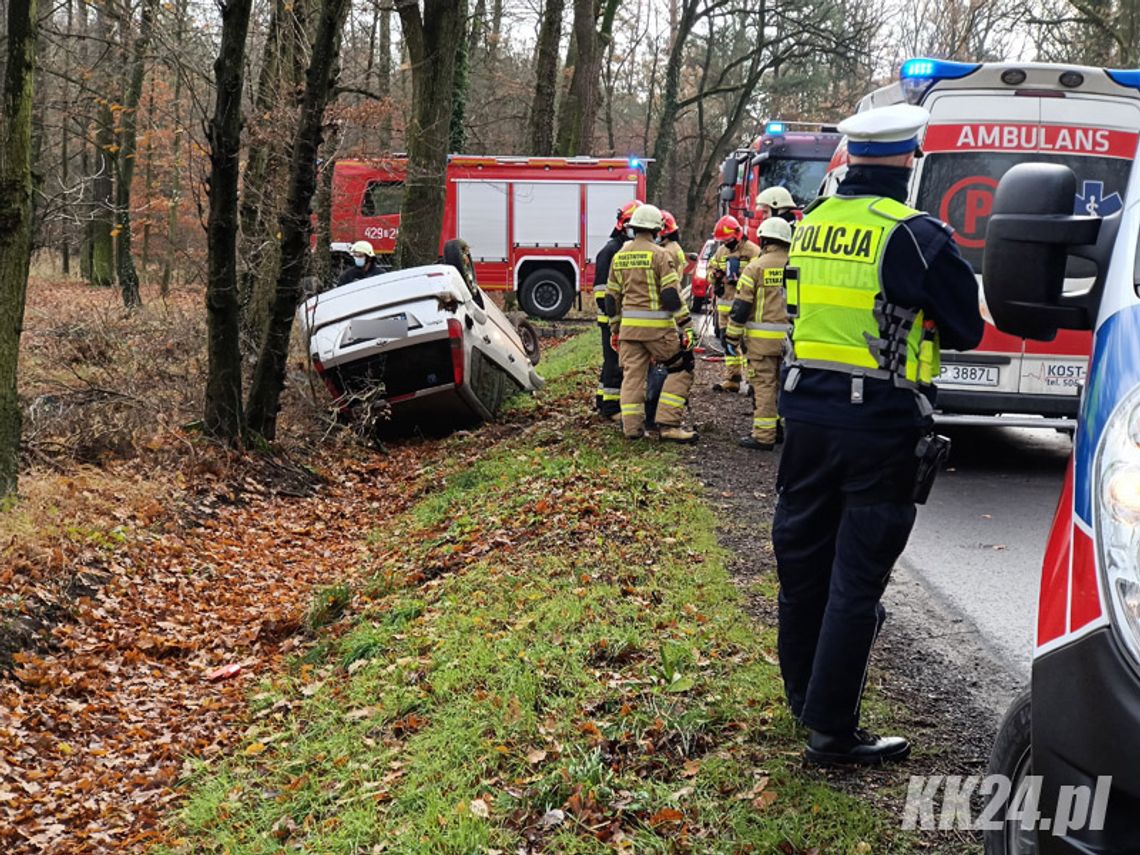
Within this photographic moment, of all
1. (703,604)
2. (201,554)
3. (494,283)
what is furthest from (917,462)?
(494,283)

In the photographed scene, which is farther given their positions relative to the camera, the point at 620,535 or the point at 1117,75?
the point at 1117,75

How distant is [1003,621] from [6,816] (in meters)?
4.61

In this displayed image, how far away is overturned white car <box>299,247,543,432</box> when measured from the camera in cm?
1143

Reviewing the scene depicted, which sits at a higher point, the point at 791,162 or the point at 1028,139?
the point at 791,162

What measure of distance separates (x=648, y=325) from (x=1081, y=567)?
7.80 metres

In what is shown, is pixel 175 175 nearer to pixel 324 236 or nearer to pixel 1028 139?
pixel 324 236

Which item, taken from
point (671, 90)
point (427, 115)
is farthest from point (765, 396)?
point (671, 90)

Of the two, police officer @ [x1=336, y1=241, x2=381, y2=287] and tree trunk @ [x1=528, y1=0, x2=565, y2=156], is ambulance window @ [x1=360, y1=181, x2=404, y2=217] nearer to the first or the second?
tree trunk @ [x1=528, y1=0, x2=565, y2=156]

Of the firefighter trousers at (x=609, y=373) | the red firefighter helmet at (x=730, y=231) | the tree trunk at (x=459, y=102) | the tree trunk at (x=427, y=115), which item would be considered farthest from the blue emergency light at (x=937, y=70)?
the tree trunk at (x=459, y=102)

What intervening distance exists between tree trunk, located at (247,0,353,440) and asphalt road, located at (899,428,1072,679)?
5.88 m

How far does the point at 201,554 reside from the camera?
8.32 meters

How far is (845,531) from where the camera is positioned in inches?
153

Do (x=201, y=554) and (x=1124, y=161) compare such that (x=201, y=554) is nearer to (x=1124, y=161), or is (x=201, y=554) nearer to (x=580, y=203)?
(x=1124, y=161)

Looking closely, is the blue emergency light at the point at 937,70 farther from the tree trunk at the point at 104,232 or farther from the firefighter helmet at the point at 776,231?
the tree trunk at the point at 104,232
